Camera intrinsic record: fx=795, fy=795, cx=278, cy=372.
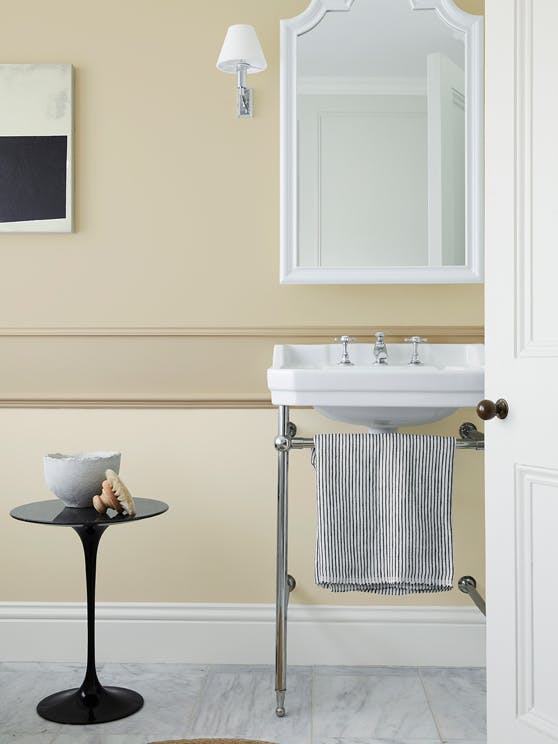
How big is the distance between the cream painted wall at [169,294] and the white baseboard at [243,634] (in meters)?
0.05

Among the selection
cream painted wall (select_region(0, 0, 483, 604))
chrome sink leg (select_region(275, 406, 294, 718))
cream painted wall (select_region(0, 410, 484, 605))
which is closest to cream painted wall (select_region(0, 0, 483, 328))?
cream painted wall (select_region(0, 0, 483, 604))

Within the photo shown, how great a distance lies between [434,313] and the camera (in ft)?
7.88

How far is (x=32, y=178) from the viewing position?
2.40 metres

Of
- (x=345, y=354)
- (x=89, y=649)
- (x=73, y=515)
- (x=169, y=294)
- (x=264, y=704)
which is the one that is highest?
(x=169, y=294)

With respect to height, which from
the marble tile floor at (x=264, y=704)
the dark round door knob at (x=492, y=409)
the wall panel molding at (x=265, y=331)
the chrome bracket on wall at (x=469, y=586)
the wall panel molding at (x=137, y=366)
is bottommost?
the marble tile floor at (x=264, y=704)

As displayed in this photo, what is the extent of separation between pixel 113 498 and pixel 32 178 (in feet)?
3.41

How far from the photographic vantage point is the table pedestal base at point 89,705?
6.68ft

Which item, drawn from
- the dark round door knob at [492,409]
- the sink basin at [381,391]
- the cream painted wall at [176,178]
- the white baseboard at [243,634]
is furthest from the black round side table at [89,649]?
the dark round door knob at [492,409]

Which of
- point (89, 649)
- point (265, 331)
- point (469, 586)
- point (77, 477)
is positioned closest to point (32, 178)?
point (265, 331)

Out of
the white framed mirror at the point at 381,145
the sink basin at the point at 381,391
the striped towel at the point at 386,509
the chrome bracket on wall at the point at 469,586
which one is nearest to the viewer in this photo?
the sink basin at the point at 381,391

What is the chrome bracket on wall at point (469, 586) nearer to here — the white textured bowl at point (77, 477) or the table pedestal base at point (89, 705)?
the table pedestal base at point (89, 705)

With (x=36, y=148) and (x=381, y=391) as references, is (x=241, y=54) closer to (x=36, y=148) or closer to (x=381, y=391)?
(x=36, y=148)

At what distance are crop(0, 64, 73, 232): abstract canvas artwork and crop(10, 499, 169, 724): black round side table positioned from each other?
873 mm

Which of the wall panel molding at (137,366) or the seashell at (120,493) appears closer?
the seashell at (120,493)
